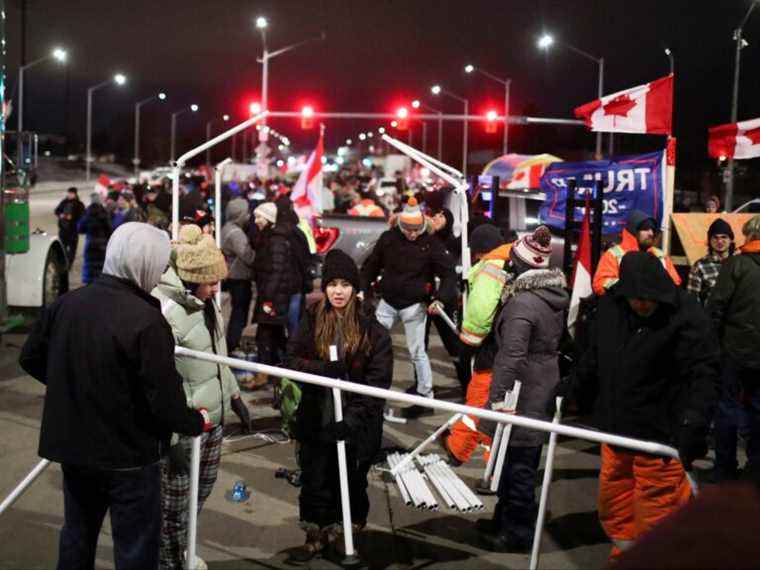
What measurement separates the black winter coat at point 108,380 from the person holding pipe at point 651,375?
2342 mm

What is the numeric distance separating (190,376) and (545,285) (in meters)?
2.28

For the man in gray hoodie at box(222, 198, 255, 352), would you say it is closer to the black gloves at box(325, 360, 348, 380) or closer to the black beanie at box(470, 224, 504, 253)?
the black beanie at box(470, 224, 504, 253)

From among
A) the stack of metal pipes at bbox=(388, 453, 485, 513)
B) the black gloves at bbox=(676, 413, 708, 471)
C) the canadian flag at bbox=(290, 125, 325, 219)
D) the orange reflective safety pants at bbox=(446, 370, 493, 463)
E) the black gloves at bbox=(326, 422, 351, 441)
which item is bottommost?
the stack of metal pipes at bbox=(388, 453, 485, 513)

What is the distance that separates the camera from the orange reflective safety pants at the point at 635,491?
5324 millimetres

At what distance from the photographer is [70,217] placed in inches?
805

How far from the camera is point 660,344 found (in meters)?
5.30

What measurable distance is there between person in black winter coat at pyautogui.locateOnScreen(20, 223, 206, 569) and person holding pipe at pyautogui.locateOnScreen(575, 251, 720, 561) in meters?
2.27

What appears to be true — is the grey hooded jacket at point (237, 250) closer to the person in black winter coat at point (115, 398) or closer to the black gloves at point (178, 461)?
the black gloves at point (178, 461)

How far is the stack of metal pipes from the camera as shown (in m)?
6.85

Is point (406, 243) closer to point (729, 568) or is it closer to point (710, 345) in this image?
point (710, 345)

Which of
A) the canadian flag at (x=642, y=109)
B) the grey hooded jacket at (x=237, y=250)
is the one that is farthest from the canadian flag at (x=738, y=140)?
the grey hooded jacket at (x=237, y=250)

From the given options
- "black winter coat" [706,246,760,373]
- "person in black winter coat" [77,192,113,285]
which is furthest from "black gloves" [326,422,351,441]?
"person in black winter coat" [77,192,113,285]

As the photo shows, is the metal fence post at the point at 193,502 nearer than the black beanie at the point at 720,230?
Yes

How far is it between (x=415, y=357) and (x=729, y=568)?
8844 mm
